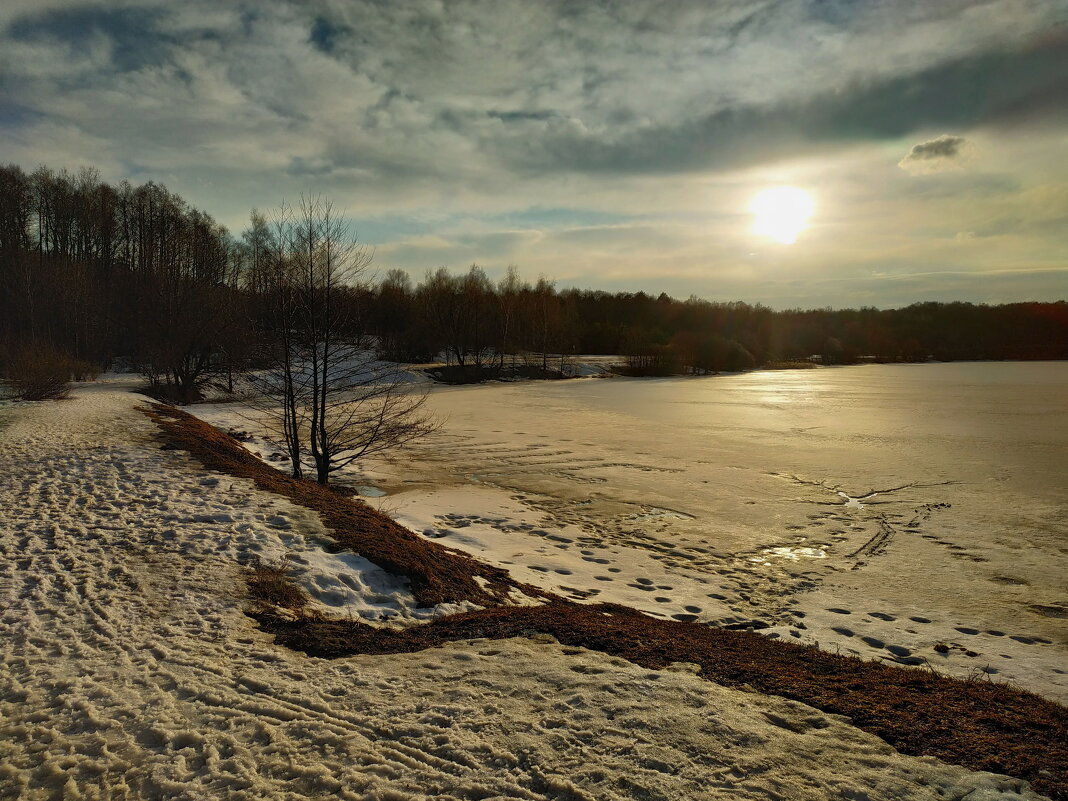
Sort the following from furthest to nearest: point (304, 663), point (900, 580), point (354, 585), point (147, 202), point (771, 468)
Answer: point (147, 202), point (771, 468), point (900, 580), point (354, 585), point (304, 663)

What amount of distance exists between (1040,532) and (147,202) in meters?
60.5

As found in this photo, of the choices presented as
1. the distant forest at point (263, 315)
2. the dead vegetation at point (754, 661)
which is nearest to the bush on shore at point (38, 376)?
the distant forest at point (263, 315)

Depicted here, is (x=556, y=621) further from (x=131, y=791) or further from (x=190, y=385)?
(x=190, y=385)

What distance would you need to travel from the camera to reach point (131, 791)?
9.46 feet

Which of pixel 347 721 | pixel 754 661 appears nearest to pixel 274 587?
pixel 347 721

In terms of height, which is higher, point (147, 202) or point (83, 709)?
point (147, 202)

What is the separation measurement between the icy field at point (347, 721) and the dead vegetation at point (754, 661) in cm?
20

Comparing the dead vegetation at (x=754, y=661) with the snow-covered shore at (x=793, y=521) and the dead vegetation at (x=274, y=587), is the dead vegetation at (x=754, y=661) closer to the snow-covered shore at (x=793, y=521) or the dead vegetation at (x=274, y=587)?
the dead vegetation at (x=274, y=587)

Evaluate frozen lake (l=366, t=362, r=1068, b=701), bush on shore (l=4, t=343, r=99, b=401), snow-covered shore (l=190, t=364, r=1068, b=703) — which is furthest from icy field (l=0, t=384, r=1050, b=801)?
bush on shore (l=4, t=343, r=99, b=401)

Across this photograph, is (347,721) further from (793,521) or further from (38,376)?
(38,376)

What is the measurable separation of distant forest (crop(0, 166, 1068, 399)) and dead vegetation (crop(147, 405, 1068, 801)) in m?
7.25

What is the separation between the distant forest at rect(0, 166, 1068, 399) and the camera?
27844 mm

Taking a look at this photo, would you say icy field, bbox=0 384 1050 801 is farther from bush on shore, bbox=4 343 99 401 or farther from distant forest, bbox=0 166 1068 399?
bush on shore, bbox=4 343 99 401

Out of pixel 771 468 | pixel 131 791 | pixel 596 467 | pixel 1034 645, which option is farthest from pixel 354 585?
pixel 771 468
